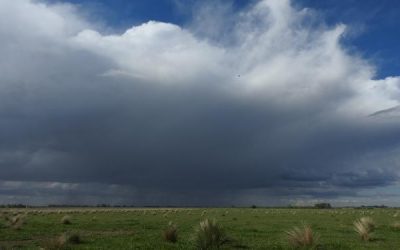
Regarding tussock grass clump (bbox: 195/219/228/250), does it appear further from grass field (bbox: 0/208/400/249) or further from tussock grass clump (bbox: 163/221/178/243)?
tussock grass clump (bbox: 163/221/178/243)

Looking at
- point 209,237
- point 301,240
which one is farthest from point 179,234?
point 301,240

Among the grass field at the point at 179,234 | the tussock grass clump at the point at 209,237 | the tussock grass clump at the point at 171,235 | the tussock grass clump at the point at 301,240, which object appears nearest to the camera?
the tussock grass clump at the point at 209,237

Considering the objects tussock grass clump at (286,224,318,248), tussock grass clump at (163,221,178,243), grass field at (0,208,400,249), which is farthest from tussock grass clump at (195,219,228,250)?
tussock grass clump at (163,221,178,243)

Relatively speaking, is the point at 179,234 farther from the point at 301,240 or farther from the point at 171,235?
the point at 301,240

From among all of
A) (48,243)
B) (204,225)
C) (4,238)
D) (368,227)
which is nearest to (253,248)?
(204,225)

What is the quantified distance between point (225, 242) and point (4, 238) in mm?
17199

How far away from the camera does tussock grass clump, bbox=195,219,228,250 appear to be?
21250mm

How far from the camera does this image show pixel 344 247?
2306cm

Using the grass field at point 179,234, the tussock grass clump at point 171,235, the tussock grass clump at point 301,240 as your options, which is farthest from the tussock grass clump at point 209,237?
the tussock grass clump at point 171,235

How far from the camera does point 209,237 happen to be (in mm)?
21641

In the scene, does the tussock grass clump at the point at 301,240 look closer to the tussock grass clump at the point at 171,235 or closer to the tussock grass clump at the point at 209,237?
the tussock grass clump at the point at 209,237

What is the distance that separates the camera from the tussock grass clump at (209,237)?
21250 millimetres

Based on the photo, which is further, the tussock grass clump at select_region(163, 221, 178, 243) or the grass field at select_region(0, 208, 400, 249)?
the tussock grass clump at select_region(163, 221, 178, 243)

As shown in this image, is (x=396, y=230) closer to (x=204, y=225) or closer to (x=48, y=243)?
(x=204, y=225)
